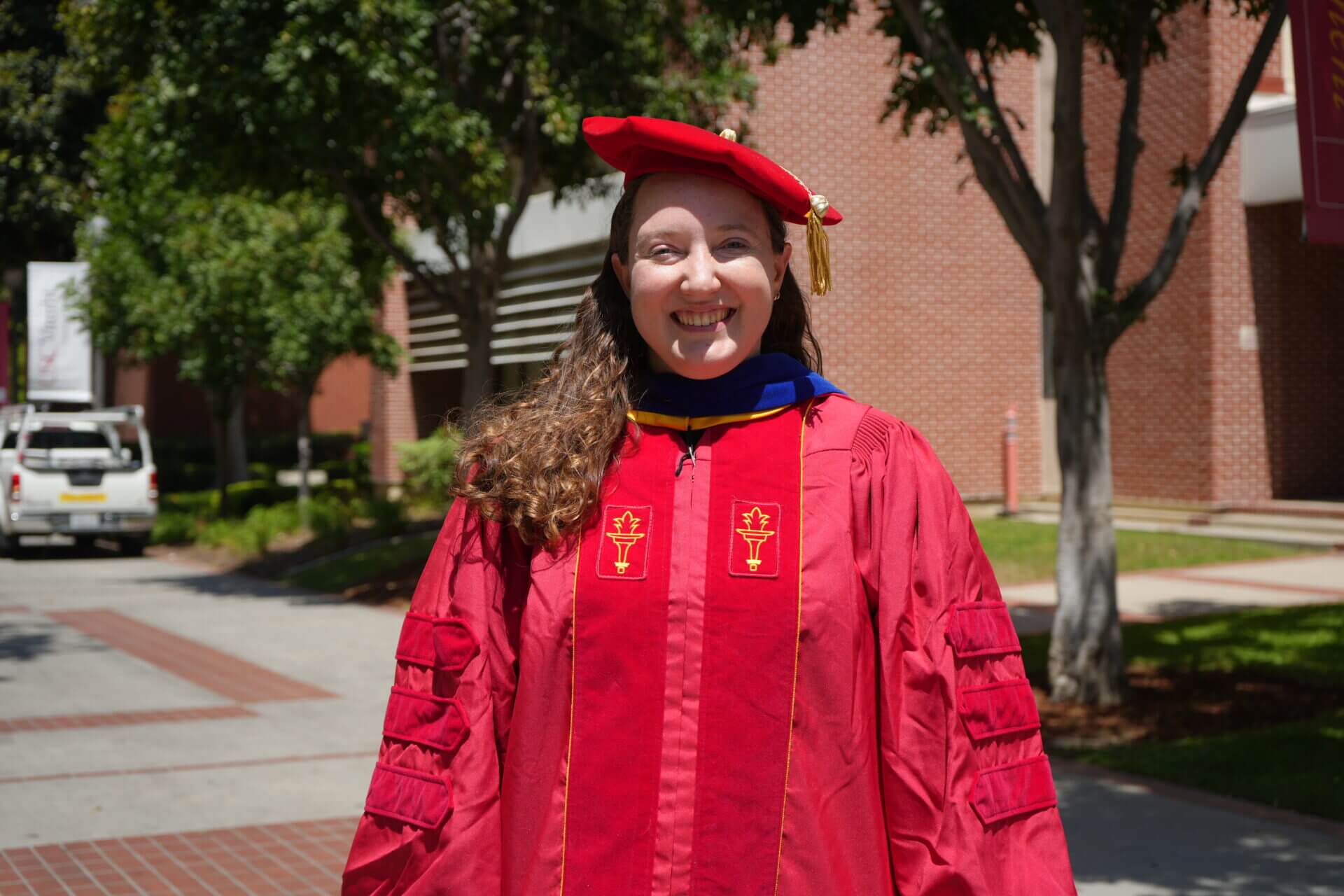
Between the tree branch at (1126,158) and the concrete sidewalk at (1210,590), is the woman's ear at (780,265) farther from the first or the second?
the concrete sidewalk at (1210,590)

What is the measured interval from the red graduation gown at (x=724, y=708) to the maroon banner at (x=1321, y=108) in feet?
11.2

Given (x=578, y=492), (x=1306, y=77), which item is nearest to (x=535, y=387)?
(x=578, y=492)

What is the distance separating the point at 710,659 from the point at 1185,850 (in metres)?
4.06

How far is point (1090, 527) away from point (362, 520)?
15.6m

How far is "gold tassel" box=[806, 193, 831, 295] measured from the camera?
259 centimetres

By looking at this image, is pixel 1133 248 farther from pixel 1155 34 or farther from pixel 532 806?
pixel 532 806

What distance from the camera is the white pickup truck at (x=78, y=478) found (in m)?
18.8

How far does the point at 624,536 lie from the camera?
238 centimetres

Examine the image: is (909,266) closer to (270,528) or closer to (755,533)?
(270,528)

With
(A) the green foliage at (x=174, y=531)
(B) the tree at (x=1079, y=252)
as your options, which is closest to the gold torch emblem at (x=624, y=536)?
(B) the tree at (x=1079, y=252)

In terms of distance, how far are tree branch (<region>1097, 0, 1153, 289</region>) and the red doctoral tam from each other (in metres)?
6.31

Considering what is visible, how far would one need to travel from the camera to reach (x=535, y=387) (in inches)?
107

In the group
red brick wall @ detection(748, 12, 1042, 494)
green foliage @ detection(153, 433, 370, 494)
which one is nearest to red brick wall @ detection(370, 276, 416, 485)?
green foliage @ detection(153, 433, 370, 494)

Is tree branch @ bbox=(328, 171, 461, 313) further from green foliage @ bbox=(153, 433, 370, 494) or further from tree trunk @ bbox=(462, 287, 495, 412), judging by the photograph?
green foliage @ bbox=(153, 433, 370, 494)
